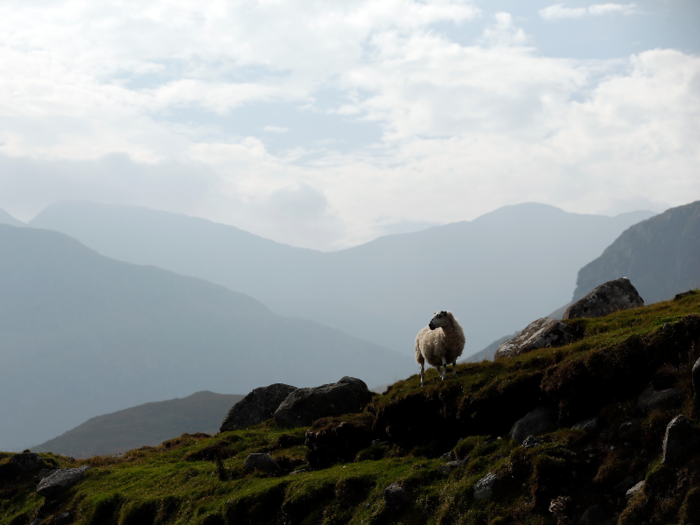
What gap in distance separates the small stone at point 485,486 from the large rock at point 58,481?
71.8 ft

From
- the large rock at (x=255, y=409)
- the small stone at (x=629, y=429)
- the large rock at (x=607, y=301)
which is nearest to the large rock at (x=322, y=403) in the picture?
the large rock at (x=255, y=409)

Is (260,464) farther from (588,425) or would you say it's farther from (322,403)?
(588,425)

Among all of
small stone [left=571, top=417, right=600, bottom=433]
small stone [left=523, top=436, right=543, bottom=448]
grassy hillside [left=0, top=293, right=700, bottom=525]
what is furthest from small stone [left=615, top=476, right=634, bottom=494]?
small stone [left=523, top=436, right=543, bottom=448]

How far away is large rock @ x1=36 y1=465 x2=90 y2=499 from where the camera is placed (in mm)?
25172

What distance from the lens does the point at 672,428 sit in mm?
12016

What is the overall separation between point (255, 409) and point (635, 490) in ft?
89.9

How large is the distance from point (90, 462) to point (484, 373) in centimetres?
2733

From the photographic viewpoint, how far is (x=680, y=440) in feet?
38.9

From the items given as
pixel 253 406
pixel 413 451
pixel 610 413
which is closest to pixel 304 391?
pixel 253 406

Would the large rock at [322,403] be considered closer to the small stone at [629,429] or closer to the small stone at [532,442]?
the small stone at [532,442]

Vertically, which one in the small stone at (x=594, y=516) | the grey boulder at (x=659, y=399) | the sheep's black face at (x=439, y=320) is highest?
the sheep's black face at (x=439, y=320)

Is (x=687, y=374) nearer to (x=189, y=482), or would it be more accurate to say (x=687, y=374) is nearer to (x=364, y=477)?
(x=364, y=477)

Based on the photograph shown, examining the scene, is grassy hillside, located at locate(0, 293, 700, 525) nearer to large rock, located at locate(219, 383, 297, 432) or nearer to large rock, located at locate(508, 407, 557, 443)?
large rock, located at locate(508, 407, 557, 443)

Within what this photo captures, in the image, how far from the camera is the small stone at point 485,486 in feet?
46.4
